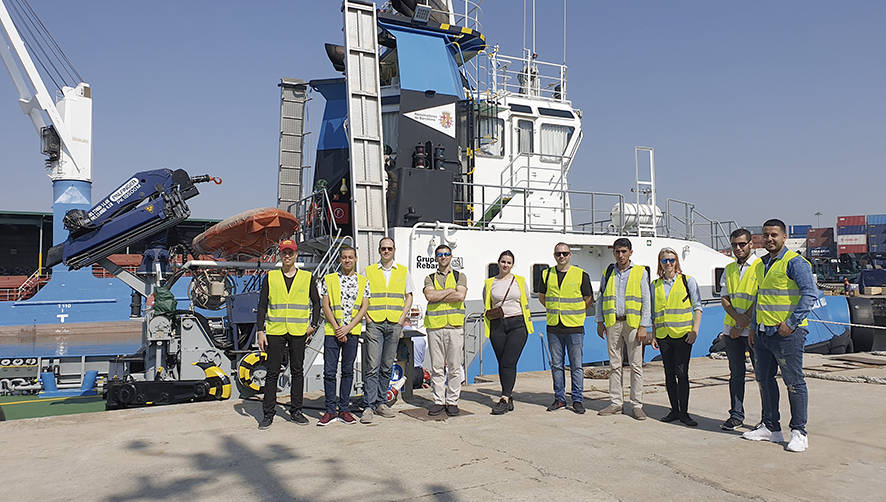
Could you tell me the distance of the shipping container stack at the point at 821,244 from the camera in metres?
67.1

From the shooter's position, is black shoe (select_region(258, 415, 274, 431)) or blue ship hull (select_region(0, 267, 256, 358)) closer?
black shoe (select_region(258, 415, 274, 431))

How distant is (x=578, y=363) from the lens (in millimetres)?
6375

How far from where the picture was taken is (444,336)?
Answer: 6160mm

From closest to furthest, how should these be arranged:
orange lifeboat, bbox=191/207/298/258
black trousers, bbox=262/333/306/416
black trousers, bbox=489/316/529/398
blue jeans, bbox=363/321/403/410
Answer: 1. black trousers, bbox=262/333/306/416
2. blue jeans, bbox=363/321/403/410
3. black trousers, bbox=489/316/529/398
4. orange lifeboat, bbox=191/207/298/258

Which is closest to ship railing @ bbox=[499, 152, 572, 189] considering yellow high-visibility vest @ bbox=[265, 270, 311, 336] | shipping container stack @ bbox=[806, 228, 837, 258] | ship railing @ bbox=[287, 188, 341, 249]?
ship railing @ bbox=[287, 188, 341, 249]

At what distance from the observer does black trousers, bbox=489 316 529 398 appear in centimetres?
627

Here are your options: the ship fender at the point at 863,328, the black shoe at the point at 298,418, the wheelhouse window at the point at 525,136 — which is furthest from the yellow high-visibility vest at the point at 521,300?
the ship fender at the point at 863,328

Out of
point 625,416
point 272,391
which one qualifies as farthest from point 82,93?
point 625,416

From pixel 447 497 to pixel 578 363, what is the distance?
314cm

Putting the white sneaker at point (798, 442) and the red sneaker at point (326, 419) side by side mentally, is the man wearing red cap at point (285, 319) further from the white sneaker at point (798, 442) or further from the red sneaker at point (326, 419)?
the white sneaker at point (798, 442)

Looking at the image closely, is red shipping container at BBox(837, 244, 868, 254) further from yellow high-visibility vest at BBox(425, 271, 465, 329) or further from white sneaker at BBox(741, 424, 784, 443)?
yellow high-visibility vest at BBox(425, 271, 465, 329)

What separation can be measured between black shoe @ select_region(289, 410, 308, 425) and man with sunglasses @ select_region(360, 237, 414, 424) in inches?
22.7

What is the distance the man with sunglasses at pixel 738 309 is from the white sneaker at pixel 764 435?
1.27 feet

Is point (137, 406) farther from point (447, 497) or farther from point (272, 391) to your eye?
point (447, 497)
